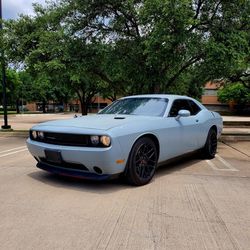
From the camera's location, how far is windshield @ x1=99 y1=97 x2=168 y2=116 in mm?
6172

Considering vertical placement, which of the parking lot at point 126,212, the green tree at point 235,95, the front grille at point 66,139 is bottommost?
the parking lot at point 126,212

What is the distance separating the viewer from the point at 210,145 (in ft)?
25.4

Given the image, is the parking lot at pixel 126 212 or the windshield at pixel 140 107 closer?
the parking lot at pixel 126 212

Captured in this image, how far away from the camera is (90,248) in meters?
3.11

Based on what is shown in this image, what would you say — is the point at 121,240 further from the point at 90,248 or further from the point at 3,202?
the point at 3,202

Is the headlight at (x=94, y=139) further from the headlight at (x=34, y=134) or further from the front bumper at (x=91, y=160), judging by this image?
the headlight at (x=34, y=134)

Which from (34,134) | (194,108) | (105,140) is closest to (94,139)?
(105,140)

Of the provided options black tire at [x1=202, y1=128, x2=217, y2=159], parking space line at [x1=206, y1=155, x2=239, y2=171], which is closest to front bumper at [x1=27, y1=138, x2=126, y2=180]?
parking space line at [x1=206, y1=155, x2=239, y2=171]

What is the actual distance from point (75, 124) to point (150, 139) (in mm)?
1240

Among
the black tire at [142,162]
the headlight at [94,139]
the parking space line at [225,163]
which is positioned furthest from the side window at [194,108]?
the headlight at [94,139]

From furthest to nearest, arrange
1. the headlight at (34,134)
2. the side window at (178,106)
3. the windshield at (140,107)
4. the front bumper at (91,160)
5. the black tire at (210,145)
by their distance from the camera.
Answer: the black tire at (210,145), the side window at (178,106), the windshield at (140,107), the headlight at (34,134), the front bumper at (91,160)

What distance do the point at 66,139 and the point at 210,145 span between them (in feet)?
12.9

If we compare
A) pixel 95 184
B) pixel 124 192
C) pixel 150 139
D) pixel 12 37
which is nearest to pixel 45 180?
pixel 95 184

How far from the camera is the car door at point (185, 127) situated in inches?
247
